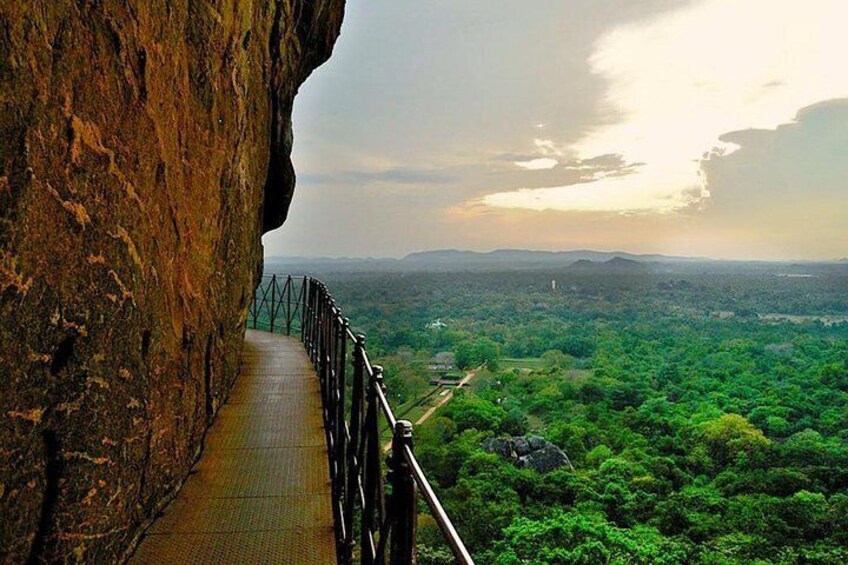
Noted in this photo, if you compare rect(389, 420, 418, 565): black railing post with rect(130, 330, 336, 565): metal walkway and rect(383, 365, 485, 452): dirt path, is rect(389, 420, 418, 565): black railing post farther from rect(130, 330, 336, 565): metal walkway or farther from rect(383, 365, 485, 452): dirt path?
rect(383, 365, 485, 452): dirt path

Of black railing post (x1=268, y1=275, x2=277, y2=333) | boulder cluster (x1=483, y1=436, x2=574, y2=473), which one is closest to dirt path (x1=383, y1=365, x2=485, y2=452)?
boulder cluster (x1=483, y1=436, x2=574, y2=473)

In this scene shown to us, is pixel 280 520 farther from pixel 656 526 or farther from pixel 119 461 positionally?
pixel 656 526

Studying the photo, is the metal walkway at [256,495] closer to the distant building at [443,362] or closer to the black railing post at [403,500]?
the black railing post at [403,500]

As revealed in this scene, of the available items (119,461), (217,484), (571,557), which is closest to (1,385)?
(119,461)

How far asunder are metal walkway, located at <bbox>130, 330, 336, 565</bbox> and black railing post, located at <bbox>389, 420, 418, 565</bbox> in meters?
1.69

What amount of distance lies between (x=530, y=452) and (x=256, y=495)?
124 feet

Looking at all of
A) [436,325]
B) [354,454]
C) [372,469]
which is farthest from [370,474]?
[436,325]

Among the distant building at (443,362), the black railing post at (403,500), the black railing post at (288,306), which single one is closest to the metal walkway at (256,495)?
the black railing post at (403,500)

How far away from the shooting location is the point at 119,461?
9.17 ft

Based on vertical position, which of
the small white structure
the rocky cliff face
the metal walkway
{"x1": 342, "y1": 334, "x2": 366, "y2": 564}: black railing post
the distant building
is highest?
the rocky cliff face

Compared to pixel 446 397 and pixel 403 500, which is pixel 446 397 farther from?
pixel 403 500

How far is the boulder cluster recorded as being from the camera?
38.5 m

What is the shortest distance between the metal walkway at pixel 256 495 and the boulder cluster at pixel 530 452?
3440 centimetres

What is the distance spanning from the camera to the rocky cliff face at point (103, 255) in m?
1.95
